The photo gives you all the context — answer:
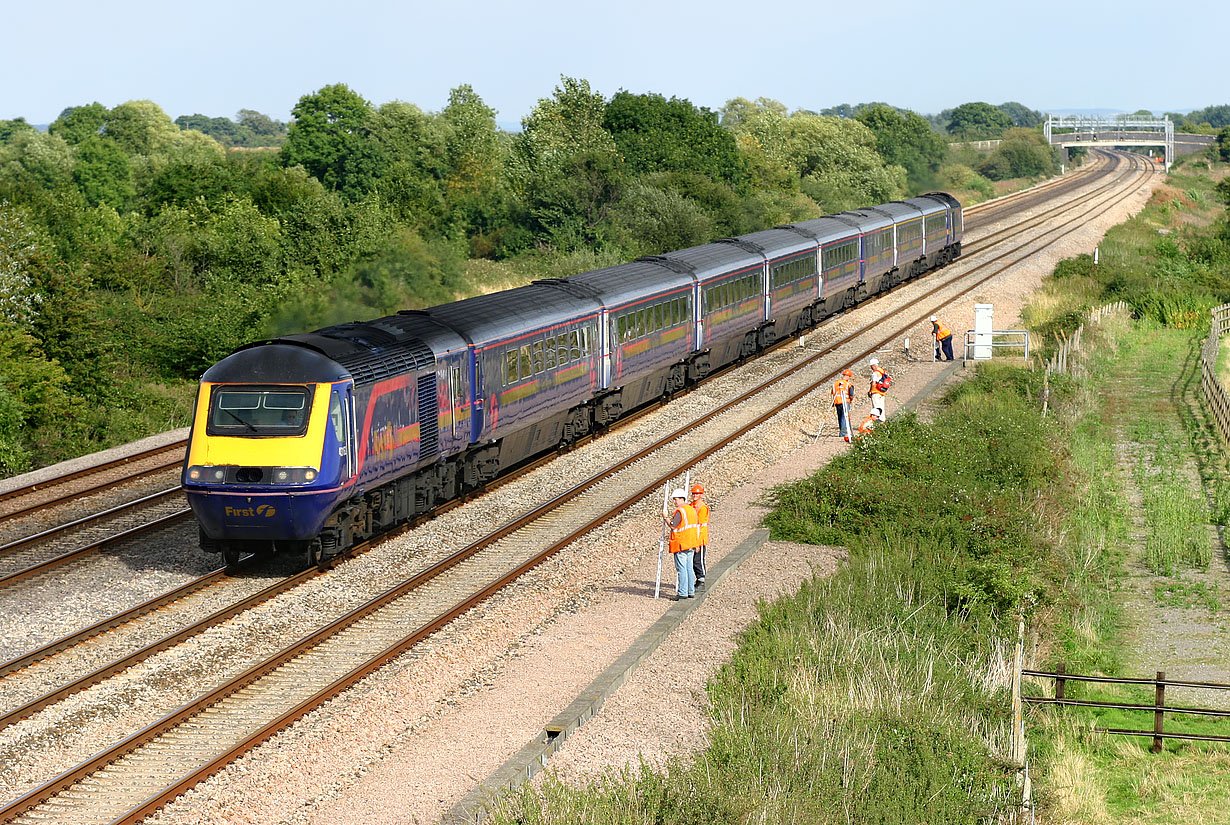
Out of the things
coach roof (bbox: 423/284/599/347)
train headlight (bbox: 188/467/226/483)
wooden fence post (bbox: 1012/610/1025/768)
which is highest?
coach roof (bbox: 423/284/599/347)

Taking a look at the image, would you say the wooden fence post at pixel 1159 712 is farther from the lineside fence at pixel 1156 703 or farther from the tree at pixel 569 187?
the tree at pixel 569 187

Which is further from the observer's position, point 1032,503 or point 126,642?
point 1032,503

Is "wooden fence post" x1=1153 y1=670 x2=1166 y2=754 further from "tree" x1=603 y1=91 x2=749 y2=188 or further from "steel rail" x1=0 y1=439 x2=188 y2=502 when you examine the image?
"tree" x1=603 y1=91 x2=749 y2=188

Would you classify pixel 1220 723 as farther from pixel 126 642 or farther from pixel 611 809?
pixel 126 642

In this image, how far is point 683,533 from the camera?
1709cm

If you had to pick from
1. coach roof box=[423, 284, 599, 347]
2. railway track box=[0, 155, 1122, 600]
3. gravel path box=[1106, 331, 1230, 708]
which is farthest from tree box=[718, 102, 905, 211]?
railway track box=[0, 155, 1122, 600]

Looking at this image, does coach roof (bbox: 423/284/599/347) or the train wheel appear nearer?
the train wheel

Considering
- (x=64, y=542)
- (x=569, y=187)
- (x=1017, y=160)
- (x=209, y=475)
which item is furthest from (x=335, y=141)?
(x=209, y=475)

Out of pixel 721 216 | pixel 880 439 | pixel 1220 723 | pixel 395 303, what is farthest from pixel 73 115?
pixel 1220 723

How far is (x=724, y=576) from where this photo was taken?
19000 mm

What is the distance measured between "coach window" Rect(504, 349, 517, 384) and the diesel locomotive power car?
0.11 ft

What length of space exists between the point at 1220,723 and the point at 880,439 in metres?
10.4

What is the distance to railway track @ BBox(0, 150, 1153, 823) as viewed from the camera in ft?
40.3

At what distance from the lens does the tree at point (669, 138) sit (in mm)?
70625
